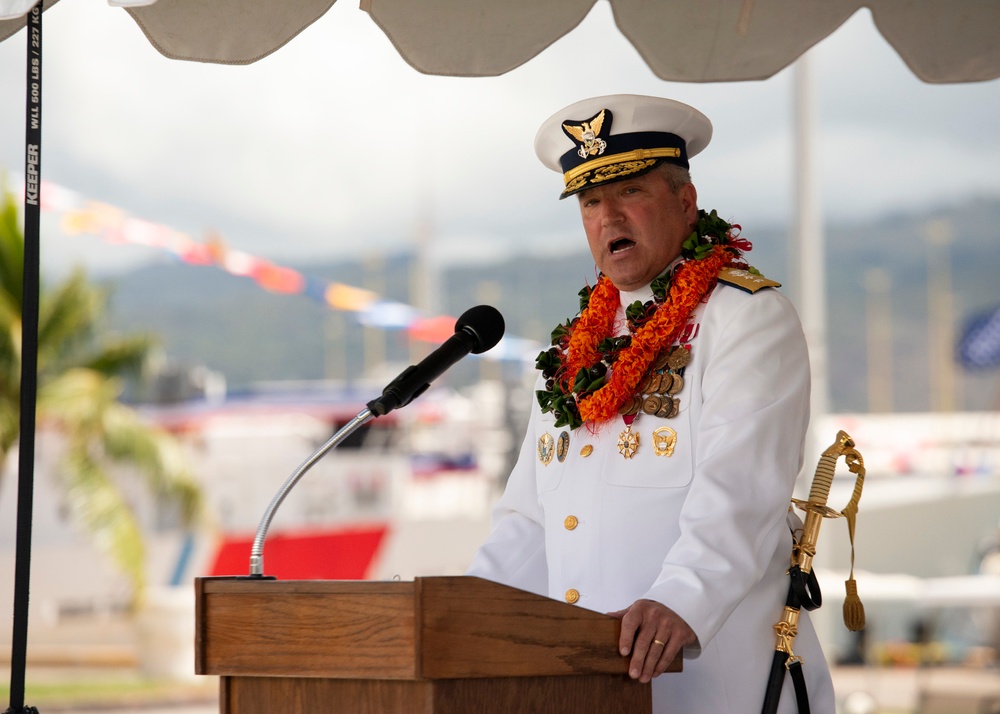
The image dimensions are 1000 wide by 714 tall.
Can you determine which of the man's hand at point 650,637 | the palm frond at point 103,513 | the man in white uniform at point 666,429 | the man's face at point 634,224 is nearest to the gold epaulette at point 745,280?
the man in white uniform at point 666,429

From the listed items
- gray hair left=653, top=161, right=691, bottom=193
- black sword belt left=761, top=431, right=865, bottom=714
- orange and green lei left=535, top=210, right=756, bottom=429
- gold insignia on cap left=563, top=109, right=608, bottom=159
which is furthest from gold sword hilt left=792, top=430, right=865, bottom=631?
gold insignia on cap left=563, top=109, right=608, bottom=159

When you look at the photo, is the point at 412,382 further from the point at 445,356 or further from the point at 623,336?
the point at 623,336

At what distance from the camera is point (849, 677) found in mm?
17359

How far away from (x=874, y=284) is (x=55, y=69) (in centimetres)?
6085

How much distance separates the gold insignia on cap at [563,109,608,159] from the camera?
2.68 meters

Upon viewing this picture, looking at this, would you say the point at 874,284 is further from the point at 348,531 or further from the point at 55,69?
the point at 348,531

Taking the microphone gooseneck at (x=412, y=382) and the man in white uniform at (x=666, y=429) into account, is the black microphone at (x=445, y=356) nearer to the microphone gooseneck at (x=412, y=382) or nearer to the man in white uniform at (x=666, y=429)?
the microphone gooseneck at (x=412, y=382)

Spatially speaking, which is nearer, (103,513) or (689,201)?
(689,201)

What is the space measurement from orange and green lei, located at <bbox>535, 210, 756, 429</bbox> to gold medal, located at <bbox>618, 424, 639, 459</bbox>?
5 centimetres

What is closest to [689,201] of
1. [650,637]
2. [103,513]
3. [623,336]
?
[623,336]

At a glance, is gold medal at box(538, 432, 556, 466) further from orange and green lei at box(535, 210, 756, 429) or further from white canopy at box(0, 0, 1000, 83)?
white canopy at box(0, 0, 1000, 83)

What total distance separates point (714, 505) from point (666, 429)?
33 cm

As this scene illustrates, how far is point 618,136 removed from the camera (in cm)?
268

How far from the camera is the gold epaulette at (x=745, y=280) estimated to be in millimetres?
2555
